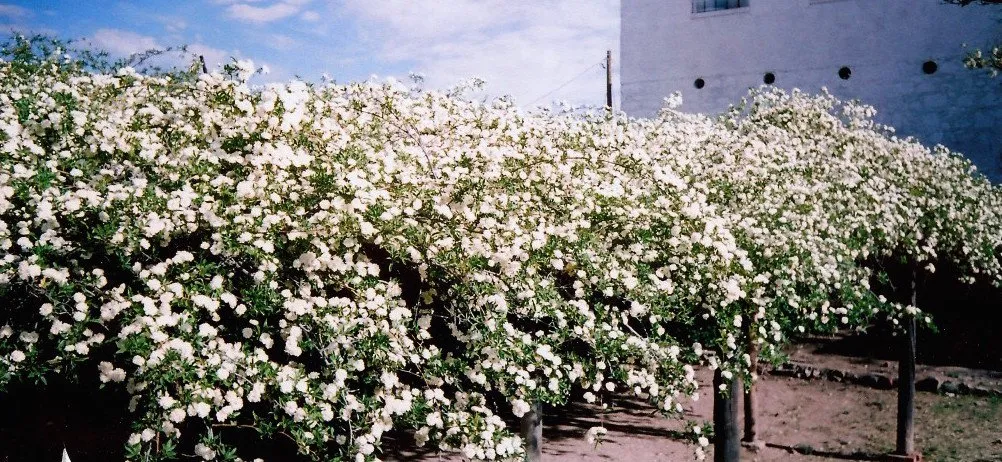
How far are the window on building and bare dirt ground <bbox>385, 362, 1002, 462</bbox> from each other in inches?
528

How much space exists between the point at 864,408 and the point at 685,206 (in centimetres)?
1001

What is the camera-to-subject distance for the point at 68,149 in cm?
483

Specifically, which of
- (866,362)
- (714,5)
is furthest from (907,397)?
(714,5)

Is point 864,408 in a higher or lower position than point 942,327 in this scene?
lower

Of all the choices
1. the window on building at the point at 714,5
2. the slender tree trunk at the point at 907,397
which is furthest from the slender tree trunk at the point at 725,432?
the window on building at the point at 714,5

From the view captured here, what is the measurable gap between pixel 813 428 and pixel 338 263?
36.6 feet

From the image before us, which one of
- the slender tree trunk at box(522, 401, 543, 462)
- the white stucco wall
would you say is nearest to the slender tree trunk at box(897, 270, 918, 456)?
the slender tree trunk at box(522, 401, 543, 462)

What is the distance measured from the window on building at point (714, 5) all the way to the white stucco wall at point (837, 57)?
286mm

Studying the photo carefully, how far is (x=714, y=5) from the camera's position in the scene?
2292 cm

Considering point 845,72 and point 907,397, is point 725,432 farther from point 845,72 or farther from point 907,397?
point 845,72

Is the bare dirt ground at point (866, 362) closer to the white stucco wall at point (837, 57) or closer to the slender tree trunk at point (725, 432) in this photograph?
the white stucco wall at point (837, 57)

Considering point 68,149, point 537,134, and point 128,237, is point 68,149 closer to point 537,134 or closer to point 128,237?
point 128,237

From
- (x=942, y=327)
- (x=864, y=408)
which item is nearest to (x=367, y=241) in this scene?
(x=864, y=408)

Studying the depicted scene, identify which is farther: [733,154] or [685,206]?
[733,154]
